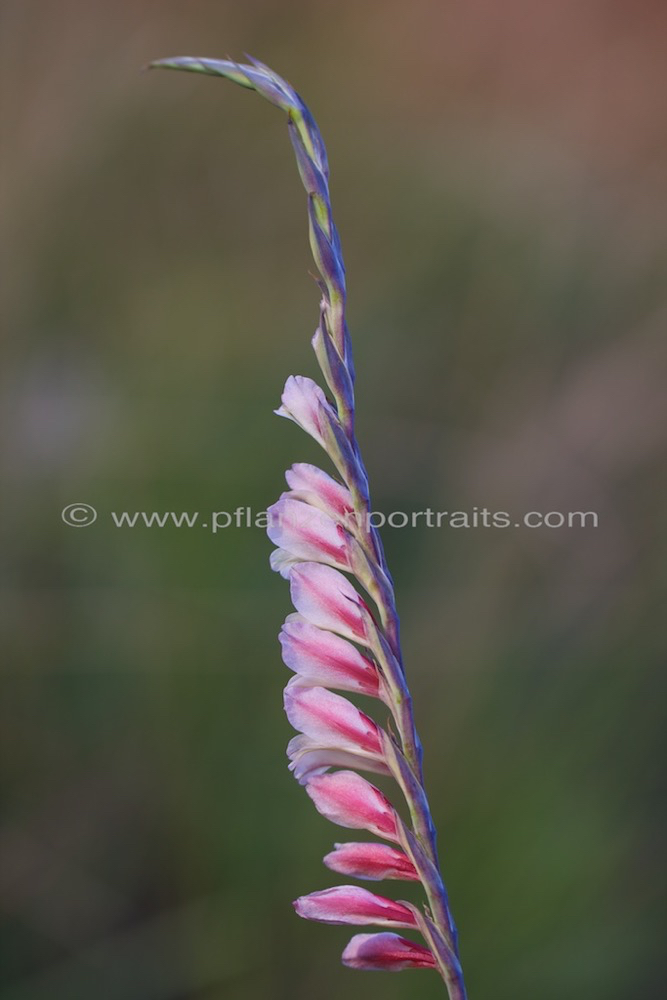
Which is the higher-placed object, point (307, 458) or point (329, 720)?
point (307, 458)

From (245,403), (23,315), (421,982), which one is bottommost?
(421,982)

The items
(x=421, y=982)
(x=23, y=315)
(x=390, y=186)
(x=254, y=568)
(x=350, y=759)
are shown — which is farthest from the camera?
(x=390, y=186)

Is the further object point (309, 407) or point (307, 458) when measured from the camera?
point (307, 458)

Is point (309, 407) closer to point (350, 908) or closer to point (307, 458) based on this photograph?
point (350, 908)

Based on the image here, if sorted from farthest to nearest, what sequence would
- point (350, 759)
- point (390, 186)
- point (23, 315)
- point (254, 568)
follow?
point (390, 186)
point (23, 315)
point (254, 568)
point (350, 759)

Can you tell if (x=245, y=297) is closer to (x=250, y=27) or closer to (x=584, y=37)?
(x=250, y=27)

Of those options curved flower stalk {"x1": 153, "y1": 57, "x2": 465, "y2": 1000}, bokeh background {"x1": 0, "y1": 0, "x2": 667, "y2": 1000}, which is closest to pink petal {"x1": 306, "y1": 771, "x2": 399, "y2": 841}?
curved flower stalk {"x1": 153, "y1": 57, "x2": 465, "y2": 1000}

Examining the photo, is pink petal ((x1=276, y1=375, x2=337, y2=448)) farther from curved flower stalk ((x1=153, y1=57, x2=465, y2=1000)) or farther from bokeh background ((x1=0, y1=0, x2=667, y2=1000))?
bokeh background ((x1=0, y1=0, x2=667, y2=1000))

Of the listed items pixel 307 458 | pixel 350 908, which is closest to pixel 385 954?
pixel 350 908

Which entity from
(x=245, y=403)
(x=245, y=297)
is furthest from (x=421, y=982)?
(x=245, y=297)
